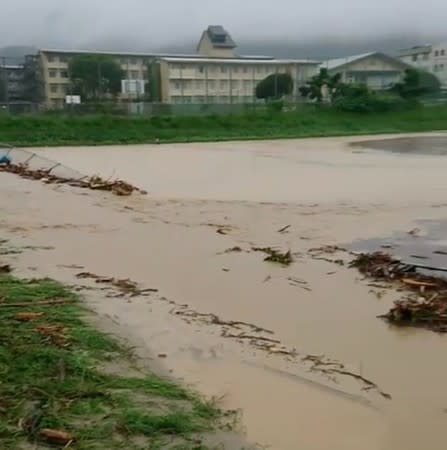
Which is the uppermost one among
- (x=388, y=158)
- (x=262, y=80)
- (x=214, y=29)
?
(x=214, y=29)

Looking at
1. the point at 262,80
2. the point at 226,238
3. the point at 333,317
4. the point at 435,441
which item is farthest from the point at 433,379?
the point at 262,80

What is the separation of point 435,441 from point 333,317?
2363mm

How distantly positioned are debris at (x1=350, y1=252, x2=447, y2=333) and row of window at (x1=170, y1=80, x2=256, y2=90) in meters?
48.6

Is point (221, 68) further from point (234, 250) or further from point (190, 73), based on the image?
point (234, 250)

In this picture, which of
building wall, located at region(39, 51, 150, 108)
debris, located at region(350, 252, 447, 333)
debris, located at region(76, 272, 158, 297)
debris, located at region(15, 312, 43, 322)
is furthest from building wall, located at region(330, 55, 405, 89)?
debris, located at region(15, 312, 43, 322)

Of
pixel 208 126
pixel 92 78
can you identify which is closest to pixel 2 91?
pixel 92 78

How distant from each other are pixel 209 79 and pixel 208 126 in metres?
18.7

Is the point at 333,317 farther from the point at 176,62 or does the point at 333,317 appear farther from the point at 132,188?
the point at 176,62

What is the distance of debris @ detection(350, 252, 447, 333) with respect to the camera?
20.0ft

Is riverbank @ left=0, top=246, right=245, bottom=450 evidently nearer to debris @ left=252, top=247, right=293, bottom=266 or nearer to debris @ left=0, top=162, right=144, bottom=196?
debris @ left=252, top=247, right=293, bottom=266

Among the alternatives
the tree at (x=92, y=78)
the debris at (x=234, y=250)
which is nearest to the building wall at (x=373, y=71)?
the tree at (x=92, y=78)

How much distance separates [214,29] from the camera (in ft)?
285

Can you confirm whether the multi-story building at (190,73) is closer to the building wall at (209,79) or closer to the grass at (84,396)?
the building wall at (209,79)

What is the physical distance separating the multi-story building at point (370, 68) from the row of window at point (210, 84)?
1199 centimetres
